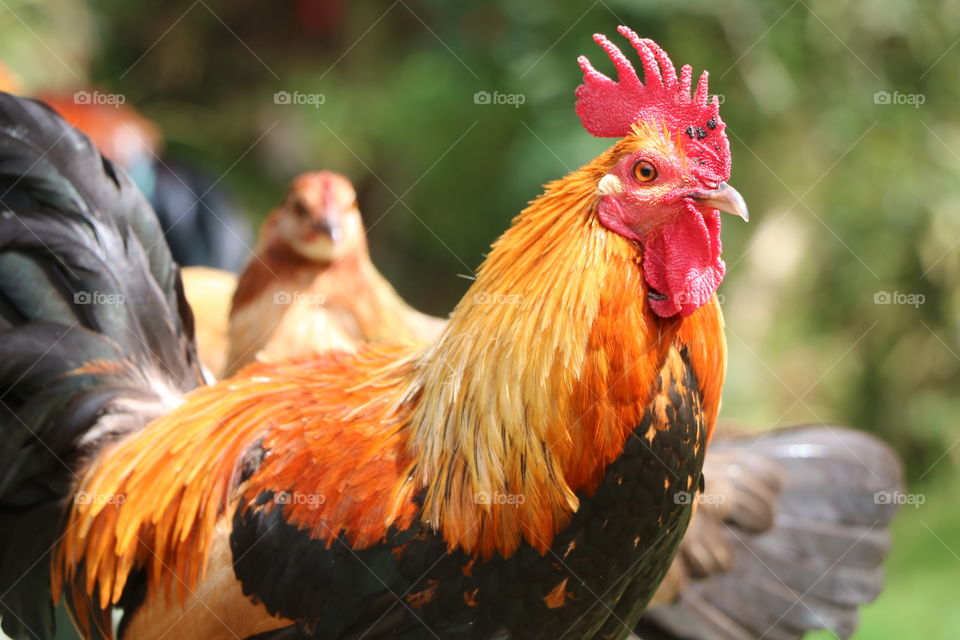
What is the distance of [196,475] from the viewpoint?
293cm

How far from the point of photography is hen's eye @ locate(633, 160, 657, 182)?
8.38ft

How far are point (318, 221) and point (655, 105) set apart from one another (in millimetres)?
2023


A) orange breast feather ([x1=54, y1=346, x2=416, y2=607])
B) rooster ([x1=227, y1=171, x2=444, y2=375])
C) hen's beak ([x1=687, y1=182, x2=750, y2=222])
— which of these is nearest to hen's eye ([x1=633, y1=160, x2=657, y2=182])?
hen's beak ([x1=687, y1=182, x2=750, y2=222])

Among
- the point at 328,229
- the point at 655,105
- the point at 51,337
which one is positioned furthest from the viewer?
the point at 328,229

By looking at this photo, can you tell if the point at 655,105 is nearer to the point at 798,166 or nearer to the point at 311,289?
the point at 311,289

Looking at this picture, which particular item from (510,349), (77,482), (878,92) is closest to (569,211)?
(510,349)

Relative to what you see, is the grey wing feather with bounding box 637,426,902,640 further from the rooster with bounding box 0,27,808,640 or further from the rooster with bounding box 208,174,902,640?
the rooster with bounding box 0,27,808,640

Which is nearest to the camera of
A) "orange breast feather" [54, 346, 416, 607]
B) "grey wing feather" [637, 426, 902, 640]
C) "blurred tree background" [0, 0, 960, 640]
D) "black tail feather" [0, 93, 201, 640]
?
"orange breast feather" [54, 346, 416, 607]

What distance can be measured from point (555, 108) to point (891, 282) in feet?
8.75

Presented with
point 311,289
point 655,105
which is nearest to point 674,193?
point 655,105

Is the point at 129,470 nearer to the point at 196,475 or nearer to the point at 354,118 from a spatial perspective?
the point at 196,475

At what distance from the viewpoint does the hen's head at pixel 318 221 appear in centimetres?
431

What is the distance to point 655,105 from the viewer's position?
104 inches

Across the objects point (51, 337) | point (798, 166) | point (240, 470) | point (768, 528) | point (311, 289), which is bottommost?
point (240, 470)
